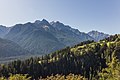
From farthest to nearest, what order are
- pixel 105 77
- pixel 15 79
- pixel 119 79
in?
1. pixel 15 79
2. pixel 105 77
3. pixel 119 79

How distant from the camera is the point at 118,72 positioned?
77438mm

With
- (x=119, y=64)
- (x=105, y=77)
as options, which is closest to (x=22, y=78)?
(x=105, y=77)

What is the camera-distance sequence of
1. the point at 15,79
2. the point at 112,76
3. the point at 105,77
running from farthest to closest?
the point at 15,79 < the point at 105,77 < the point at 112,76

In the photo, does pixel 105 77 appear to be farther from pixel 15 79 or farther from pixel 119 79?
pixel 15 79

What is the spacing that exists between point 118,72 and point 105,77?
559 inches

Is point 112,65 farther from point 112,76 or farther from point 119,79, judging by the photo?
point 119,79

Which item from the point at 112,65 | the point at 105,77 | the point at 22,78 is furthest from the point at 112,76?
the point at 22,78

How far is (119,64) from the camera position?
82188mm

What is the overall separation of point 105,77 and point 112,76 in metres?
11.1

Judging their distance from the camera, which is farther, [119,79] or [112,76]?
[112,76]

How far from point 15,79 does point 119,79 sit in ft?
132

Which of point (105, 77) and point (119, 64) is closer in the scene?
point (119, 64)

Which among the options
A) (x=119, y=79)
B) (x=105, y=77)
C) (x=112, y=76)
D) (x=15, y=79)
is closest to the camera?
(x=119, y=79)

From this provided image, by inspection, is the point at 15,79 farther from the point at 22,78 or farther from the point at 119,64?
the point at 119,64
